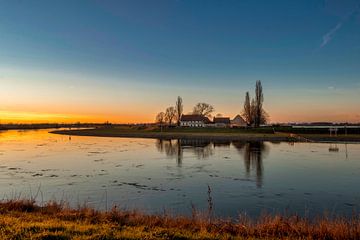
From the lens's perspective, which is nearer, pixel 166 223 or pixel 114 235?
pixel 114 235

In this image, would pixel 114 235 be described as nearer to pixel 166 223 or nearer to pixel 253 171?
pixel 166 223

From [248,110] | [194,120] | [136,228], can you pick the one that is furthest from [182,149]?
[194,120]

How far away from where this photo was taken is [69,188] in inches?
597

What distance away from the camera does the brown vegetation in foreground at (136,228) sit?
19.6 ft

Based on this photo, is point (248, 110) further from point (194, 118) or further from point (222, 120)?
point (222, 120)

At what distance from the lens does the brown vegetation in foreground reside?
5.97 m

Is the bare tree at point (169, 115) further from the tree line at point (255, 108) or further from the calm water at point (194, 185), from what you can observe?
the calm water at point (194, 185)

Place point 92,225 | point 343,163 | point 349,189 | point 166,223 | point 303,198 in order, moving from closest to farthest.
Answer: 1. point 92,225
2. point 166,223
3. point 303,198
4. point 349,189
5. point 343,163

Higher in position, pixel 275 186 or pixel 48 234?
pixel 48 234

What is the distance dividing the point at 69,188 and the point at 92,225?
9135 millimetres

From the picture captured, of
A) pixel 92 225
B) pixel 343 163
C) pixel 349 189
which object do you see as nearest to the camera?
pixel 92 225

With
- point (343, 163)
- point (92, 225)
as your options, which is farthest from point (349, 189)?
point (92, 225)

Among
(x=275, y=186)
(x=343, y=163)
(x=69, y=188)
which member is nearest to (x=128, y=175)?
(x=69, y=188)

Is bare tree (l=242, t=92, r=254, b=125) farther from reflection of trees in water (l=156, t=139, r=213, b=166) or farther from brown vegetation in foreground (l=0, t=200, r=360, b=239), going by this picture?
brown vegetation in foreground (l=0, t=200, r=360, b=239)
